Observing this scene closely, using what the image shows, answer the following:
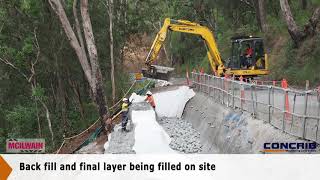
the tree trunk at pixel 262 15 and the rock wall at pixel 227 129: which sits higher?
the tree trunk at pixel 262 15

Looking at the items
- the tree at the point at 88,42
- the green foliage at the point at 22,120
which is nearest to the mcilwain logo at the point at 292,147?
the tree at the point at 88,42

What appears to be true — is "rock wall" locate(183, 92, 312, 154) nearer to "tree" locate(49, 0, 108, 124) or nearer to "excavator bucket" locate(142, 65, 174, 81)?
"excavator bucket" locate(142, 65, 174, 81)

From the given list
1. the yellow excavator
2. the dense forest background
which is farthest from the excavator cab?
the dense forest background

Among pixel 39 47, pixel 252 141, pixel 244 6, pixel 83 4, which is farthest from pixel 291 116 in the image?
pixel 244 6

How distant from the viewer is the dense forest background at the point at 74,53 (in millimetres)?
30062

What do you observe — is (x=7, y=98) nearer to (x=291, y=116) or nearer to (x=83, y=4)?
(x=83, y=4)

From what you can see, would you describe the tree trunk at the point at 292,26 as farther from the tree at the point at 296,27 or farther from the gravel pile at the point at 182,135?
the gravel pile at the point at 182,135

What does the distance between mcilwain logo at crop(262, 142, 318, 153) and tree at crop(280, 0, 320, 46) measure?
17811 millimetres

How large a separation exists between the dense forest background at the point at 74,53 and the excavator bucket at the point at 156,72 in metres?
2.75

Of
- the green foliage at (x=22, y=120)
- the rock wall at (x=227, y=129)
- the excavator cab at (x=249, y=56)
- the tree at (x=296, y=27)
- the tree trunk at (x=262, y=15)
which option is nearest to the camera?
the rock wall at (x=227, y=129)

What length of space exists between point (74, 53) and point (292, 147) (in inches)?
1031

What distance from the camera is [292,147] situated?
12.8 meters

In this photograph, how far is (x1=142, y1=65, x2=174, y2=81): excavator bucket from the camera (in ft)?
95.6

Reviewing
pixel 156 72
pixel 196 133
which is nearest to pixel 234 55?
pixel 156 72
